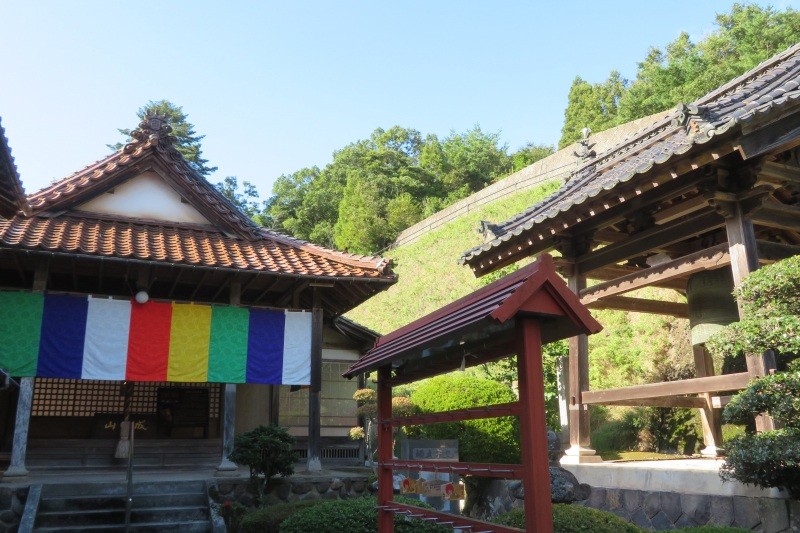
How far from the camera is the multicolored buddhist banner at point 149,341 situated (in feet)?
38.2

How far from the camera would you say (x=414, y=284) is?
38.5m

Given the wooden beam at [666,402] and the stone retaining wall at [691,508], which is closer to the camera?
the stone retaining wall at [691,508]

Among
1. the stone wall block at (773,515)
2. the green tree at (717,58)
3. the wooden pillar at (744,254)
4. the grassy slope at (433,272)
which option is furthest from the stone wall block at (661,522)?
the green tree at (717,58)

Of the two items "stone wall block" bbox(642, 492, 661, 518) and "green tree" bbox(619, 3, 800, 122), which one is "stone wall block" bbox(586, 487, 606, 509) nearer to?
"stone wall block" bbox(642, 492, 661, 518)

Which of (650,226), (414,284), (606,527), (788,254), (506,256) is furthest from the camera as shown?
(414,284)

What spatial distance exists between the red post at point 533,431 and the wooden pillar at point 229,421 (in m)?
9.11

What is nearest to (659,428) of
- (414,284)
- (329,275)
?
(329,275)

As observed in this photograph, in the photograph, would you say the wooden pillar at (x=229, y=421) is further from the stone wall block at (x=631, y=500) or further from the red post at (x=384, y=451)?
the stone wall block at (x=631, y=500)

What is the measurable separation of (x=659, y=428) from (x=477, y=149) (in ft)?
161

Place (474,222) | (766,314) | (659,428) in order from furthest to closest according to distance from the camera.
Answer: (474,222) → (659,428) → (766,314)

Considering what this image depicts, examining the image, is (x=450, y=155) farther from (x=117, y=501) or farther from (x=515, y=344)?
(x=515, y=344)

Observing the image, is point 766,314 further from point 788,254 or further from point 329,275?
point 329,275

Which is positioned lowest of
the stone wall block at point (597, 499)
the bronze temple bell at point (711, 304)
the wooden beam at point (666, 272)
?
the stone wall block at point (597, 499)

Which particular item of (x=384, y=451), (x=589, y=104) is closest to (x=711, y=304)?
(x=384, y=451)
